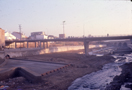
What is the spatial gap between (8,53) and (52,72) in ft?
63.8

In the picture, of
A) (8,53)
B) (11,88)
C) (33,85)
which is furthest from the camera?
(8,53)

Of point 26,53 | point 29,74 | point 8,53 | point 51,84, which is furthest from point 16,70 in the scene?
point 26,53

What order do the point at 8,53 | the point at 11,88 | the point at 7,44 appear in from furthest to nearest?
the point at 7,44, the point at 8,53, the point at 11,88

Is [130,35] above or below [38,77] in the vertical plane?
above

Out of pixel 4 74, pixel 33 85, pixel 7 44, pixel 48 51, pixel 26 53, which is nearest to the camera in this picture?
pixel 33 85

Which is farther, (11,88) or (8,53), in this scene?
(8,53)

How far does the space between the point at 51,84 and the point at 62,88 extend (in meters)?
1.36

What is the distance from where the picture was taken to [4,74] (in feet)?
45.5

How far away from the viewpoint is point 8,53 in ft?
102

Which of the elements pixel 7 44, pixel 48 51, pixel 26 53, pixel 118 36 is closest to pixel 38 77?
pixel 26 53

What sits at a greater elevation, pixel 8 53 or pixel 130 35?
pixel 130 35

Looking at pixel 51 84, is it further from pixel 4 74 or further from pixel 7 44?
pixel 7 44

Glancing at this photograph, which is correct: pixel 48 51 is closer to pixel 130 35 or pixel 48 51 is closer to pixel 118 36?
pixel 118 36

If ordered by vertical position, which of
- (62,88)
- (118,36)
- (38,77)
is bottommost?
(62,88)
